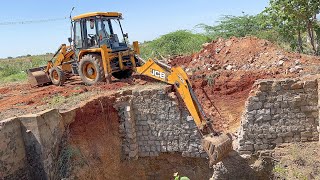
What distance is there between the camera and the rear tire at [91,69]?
36.3 ft

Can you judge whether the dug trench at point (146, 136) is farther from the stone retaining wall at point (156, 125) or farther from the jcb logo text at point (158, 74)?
the jcb logo text at point (158, 74)

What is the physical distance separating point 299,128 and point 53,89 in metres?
7.84

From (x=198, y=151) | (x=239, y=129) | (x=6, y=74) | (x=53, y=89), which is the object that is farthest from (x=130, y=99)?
(x=6, y=74)

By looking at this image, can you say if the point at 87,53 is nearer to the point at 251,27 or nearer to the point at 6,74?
the point at 251,27

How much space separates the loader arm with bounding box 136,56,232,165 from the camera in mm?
7969

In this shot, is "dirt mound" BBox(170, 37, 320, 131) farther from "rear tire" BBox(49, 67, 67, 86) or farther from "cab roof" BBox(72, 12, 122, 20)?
"rear tire" BBox(49, 67, 67, 86)

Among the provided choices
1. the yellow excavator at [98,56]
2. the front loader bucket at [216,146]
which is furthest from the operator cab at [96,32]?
the front loader bucket at [216,146]

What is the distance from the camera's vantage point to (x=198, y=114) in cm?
852

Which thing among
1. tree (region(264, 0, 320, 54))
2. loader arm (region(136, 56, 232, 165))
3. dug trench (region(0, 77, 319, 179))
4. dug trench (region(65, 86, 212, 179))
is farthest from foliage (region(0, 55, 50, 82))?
tree (region(264, 0, 320, 54))

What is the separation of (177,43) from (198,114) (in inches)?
523

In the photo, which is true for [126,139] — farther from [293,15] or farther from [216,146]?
[293,15]

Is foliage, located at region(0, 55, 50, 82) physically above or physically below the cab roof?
below

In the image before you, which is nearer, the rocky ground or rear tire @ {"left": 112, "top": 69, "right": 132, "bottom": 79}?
the rocky ground

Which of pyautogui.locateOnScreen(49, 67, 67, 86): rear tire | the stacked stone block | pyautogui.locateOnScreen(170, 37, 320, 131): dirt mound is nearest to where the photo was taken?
the stacked stone block
